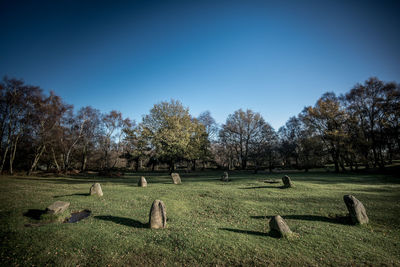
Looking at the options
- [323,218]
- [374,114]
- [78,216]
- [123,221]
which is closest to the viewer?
[123,221]

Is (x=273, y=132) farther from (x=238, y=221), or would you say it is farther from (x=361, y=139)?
(x=238, y=221)

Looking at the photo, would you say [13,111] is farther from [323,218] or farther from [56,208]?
[323,218]

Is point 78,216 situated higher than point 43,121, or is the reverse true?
point 43,121

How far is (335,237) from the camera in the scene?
785cm

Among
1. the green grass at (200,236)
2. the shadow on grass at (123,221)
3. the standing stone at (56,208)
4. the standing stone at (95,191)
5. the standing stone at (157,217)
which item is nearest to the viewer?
the green grass at (200,236)

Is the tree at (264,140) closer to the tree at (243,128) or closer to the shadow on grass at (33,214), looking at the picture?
the tree at (243,128)

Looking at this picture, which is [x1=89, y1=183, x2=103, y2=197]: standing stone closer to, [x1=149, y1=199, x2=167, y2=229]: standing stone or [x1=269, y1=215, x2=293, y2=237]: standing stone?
[x1=149, y1=199, x2=167, y2=229]: standing stone

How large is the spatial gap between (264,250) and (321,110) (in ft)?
130

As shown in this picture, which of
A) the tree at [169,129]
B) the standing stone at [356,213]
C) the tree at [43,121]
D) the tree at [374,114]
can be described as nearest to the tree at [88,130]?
the tree at [43,121]

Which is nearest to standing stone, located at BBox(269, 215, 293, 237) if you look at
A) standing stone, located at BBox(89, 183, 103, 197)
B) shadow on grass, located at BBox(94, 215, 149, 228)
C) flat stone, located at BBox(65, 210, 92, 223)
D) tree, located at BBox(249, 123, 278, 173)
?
shadow on grass, located at BBox(94, 215, 149, 228)

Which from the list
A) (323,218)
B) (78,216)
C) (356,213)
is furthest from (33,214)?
(356,213)

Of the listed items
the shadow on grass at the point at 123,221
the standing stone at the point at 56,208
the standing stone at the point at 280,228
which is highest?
the standing stone at the point at 56,208

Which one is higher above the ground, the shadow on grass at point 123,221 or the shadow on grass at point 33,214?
the shadow on grass at point 33,214

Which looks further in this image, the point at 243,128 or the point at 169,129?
the point at 243,128
